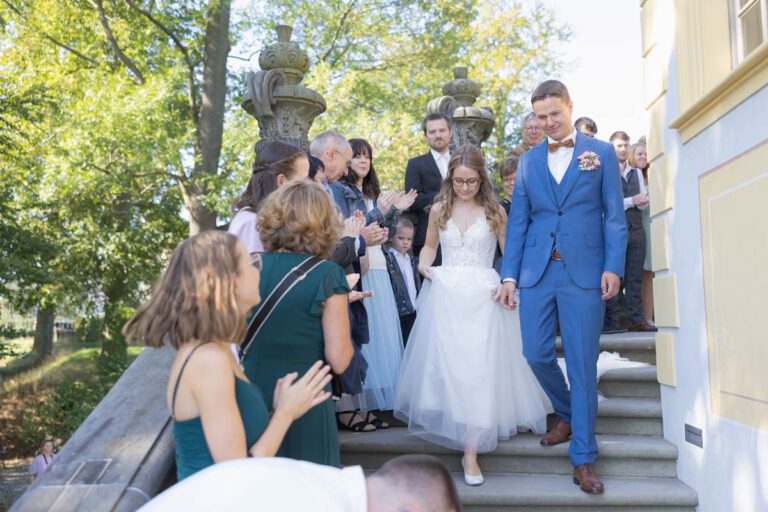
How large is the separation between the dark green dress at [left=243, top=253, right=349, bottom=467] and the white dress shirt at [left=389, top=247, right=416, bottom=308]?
2742 millimetres

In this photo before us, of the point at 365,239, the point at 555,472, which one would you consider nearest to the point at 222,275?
the point at 365,239

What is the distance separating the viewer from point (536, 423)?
467cm

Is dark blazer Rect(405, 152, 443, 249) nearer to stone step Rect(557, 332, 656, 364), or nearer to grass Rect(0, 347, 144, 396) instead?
stone step Rect(557, 332, 656, 364)

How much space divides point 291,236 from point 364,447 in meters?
2.14

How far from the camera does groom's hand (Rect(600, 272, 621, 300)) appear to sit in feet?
13.8

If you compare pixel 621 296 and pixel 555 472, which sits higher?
pixel 621 296

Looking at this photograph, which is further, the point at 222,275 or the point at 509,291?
the point at 509,291

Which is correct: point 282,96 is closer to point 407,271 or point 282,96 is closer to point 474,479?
point 407,271

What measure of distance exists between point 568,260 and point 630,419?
1312 mm

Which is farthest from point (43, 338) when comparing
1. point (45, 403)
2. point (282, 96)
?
point (282, 96)

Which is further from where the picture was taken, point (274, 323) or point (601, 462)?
point (601, 462)

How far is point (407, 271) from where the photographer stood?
5.78m

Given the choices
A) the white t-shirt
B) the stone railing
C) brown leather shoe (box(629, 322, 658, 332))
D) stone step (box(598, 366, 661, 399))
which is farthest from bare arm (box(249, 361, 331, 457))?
brown leather shoe (box(629, 322, 658, 332))

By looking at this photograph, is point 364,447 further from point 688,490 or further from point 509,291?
point 688,490
